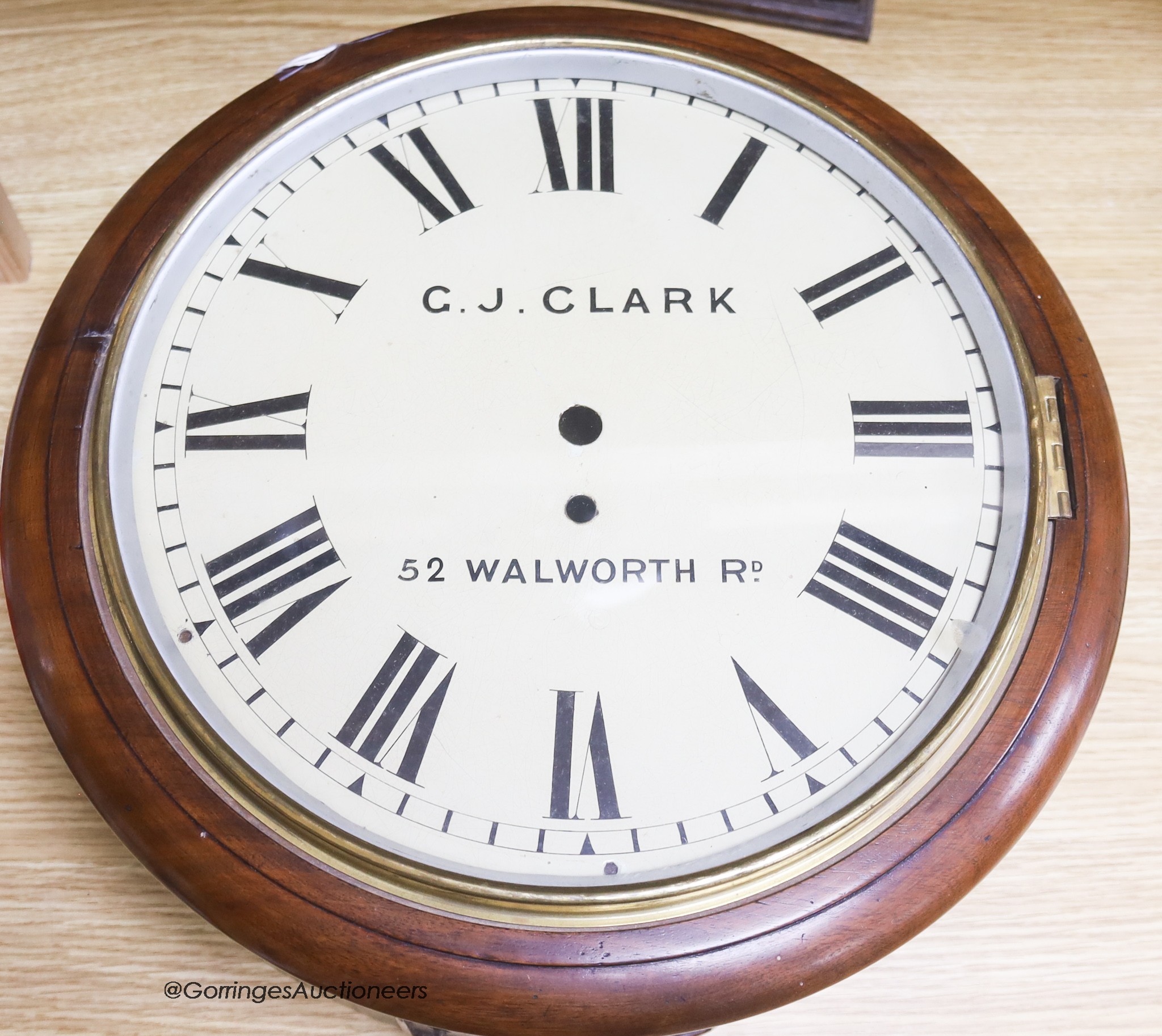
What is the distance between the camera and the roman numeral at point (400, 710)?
0.64 metres

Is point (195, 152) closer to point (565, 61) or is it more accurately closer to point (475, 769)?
point (565, 61)

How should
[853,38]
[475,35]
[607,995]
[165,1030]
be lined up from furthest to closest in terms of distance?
[853,38]
[475,35]
[165,1030]
[607,995]

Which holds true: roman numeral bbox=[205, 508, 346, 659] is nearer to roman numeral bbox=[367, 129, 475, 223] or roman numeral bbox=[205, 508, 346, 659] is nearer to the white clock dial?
the white clock dial

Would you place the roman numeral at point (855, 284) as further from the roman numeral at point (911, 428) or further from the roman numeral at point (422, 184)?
the roman numeral at point (422, 184)

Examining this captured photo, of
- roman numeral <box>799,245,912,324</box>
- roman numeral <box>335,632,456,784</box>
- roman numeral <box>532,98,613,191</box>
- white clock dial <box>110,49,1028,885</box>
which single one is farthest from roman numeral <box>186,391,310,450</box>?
roman numeral <box>799,245,912,324</box>

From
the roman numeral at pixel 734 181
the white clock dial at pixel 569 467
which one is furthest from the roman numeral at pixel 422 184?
the roman numeral at pixel 734 181

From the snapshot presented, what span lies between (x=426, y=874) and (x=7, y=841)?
351 millimetres

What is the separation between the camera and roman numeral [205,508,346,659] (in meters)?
0.66

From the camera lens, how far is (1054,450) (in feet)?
2.28

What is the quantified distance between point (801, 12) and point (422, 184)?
1.40 feet

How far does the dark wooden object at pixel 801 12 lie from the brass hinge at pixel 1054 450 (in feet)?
1.43

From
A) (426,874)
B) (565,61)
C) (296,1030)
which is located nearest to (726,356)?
(565,61)

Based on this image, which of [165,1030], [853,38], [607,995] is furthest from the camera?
[853,38]

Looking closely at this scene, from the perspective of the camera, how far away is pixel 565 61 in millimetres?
809
